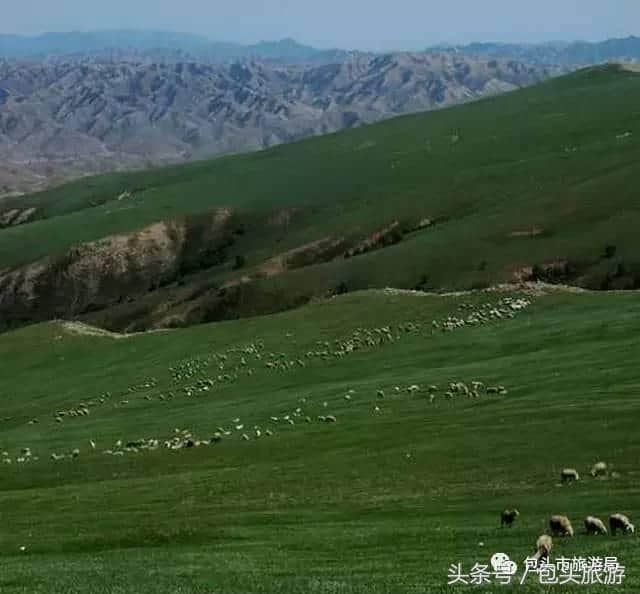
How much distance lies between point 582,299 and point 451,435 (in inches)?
1381

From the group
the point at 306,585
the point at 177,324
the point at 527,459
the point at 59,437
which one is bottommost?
the point at 177,324

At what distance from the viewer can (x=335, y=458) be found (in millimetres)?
42094

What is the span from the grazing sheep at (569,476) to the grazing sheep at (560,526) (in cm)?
660

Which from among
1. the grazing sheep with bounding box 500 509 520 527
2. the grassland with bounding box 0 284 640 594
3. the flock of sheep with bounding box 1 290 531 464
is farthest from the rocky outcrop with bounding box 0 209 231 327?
the grazing sheep with bounding box 500 509 520 527

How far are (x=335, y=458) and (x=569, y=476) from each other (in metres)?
11.9

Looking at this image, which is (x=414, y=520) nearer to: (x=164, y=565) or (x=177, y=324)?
(x=164, y=565)

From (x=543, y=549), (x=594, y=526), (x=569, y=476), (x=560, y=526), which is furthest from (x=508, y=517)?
(x=569, y=476)

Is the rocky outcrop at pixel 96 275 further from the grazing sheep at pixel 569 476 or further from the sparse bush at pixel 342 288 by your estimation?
the grazing sheep at pixel 569 476

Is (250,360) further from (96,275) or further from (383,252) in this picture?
(96,275)

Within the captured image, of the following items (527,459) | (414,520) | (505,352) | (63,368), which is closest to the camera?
(414,520)

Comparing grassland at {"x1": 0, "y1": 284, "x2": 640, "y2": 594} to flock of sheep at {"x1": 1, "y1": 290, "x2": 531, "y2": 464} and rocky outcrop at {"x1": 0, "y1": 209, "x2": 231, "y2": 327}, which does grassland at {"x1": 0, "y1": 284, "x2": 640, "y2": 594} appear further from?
rocky outcrop at {"x1": 0, "y1": 209, "x2": 231, "y2": 327}

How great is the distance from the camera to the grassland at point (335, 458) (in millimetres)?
26656

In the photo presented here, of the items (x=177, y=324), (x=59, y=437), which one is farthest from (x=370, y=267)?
(x=59, y=437)

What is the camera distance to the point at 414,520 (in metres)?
30.6
